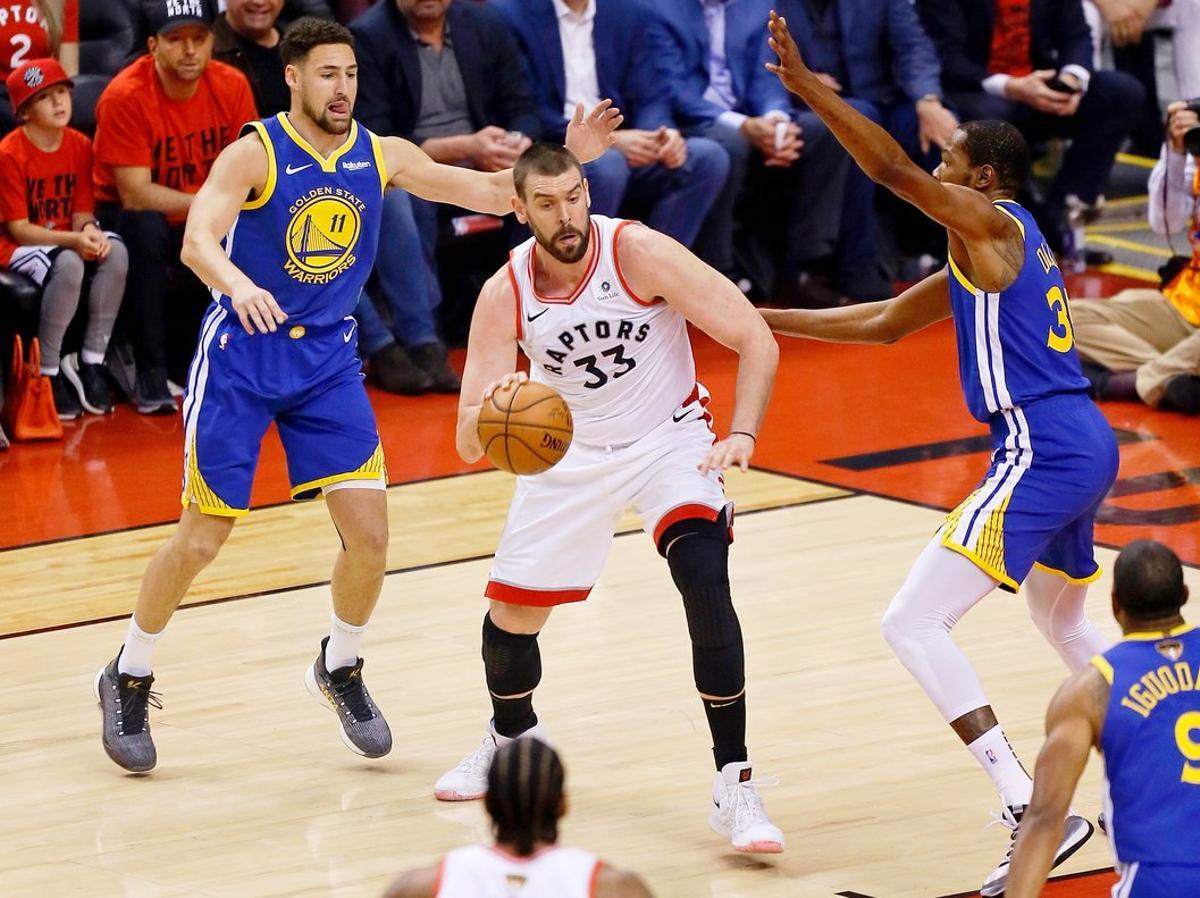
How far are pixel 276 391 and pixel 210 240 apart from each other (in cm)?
50

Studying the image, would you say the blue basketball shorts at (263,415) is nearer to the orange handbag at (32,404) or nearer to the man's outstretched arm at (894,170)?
the man's outstretched arm at (894,170)

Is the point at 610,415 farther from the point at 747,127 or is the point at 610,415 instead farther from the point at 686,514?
the point at 747,127

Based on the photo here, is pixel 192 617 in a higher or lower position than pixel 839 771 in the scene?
lower

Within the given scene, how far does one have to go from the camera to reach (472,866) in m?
3.23

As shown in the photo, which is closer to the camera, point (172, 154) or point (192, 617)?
point (192, 617)

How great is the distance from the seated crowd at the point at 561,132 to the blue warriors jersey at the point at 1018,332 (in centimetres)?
420

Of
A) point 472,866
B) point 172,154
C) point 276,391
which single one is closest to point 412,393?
point 172,154

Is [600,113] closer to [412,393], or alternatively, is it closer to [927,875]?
[927,875]

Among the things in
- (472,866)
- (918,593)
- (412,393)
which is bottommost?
(412,393)

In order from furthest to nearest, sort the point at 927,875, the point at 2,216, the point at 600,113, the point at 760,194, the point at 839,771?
the point at 760,194, the point at 2,216, the point at 600,113, the point at 839,771, the point at 927,875

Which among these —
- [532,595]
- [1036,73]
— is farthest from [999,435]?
[1036,73]

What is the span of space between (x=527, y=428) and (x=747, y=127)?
7010 mm

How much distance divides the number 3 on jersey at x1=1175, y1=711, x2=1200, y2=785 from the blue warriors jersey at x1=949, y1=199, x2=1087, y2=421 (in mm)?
1627

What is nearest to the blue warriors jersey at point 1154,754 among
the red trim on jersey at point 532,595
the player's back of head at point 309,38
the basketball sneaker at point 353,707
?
the red trim on jersey at point 532,595
